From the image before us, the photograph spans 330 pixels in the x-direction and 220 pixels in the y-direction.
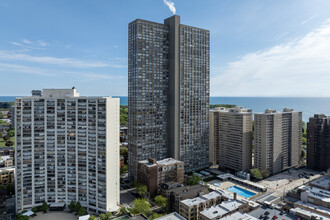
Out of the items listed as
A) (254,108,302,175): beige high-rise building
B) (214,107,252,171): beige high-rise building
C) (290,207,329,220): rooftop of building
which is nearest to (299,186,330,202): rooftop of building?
(290,207,329,220): rooftop of building

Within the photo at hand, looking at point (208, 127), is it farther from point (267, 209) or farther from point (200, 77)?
point (267, 209)

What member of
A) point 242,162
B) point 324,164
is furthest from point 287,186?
point 324,164

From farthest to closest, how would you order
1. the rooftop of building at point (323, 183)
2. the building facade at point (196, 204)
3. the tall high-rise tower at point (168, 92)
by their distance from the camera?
the tall high-rise tower at point (168, 92), the rooftop of building at point (323, 183), the building facade at point (196, 204)

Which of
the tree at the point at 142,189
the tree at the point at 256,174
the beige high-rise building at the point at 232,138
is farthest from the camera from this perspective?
the beige high-rise building at the point at 232,138

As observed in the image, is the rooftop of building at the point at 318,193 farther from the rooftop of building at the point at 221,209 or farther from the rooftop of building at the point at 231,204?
the rooftop of building at the point at 221,209

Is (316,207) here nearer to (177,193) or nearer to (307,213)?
(307,213)

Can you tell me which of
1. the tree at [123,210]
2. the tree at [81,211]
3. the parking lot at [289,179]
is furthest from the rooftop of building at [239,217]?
the tree at [81,211]
